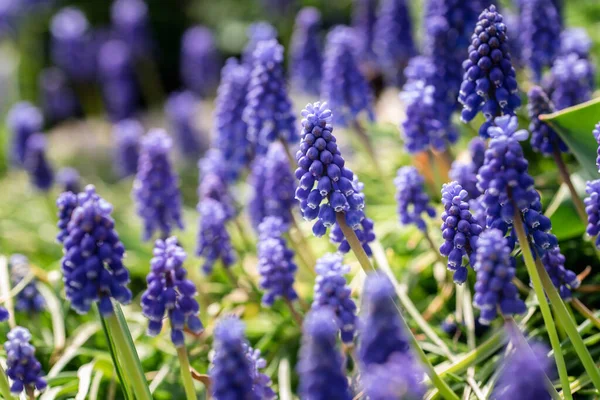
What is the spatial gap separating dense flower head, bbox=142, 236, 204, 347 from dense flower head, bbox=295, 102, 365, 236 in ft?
2.18

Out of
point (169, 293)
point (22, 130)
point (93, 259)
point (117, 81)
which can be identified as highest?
point (117, 81)

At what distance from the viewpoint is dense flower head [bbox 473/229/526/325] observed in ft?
8.23

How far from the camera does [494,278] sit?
2549mm

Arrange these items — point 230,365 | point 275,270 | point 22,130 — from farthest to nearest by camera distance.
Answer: point 22,130, point 275,270, point 230,365

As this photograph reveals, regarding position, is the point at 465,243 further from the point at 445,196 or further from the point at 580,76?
the point at 580,76

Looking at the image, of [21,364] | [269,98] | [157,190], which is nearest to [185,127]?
[157,190]

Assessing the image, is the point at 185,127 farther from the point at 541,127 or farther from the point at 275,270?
the point at 541,127

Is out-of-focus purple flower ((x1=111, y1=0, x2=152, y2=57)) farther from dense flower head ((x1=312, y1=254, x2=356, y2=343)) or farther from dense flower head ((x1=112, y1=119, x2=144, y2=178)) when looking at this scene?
dense flower head ((x1=312, y1=254, x2=356, y2=343))

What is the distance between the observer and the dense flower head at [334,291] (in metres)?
2.98

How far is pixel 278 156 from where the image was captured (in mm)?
4789

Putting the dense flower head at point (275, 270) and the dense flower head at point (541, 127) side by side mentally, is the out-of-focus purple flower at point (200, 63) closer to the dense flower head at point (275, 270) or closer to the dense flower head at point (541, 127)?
the dense flower head at point (275, 270)

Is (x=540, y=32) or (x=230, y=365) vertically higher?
(x=540, y=32)

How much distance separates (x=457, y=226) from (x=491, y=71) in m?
0.90

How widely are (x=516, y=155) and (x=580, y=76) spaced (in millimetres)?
2133
